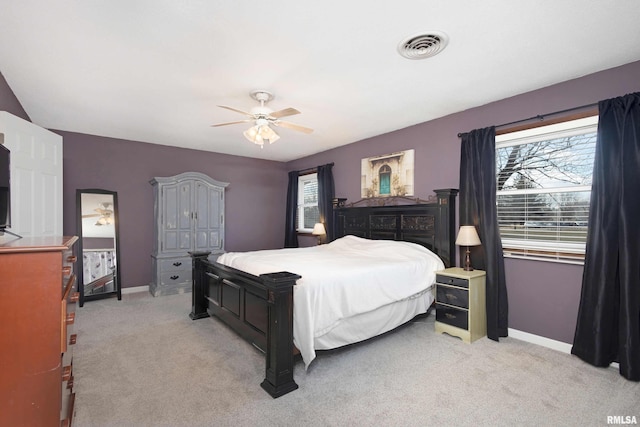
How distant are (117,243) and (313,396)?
13.8ft

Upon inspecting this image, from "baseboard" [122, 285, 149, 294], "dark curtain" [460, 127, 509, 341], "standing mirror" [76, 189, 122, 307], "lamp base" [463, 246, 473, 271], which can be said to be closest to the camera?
"dark curtain" [460, 127, 509, 341]

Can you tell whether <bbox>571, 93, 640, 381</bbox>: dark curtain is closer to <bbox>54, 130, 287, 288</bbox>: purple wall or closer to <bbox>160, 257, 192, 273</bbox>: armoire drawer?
<bbox>160, 257, 192, 273</bbox>: armoire drawer

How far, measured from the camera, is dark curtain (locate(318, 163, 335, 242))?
5.44 metres

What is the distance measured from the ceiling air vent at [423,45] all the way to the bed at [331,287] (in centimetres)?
178

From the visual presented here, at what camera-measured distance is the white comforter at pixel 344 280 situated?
8.00ft

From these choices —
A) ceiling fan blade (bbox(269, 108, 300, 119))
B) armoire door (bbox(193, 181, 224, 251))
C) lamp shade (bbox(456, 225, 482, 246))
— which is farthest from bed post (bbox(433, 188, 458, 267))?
armoire door (bbox(193, 181, 224, 251))

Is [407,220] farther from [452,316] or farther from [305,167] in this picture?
[305,167]

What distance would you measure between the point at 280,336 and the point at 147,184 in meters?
4.30

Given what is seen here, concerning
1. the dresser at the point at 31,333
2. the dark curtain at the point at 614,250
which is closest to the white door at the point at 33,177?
the dresser at the point at 31,333

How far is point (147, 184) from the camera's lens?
5.31 metres

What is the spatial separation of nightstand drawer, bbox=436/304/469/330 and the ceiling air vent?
2.44 metres

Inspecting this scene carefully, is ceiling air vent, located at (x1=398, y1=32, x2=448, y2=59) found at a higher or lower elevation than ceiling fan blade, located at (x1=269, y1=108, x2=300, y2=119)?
higher

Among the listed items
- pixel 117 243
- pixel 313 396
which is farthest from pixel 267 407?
pixel 117 243

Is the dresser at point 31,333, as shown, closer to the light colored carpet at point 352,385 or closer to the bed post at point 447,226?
the light colored carpet at point 352,385
